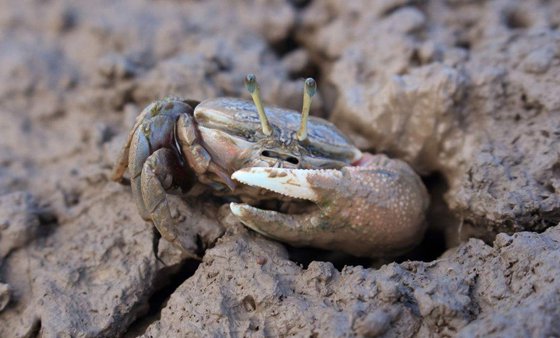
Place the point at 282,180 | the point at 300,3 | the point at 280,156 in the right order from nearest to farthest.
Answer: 1. the point at 282,180
2. the point at 280,156
3. the point at 300,3

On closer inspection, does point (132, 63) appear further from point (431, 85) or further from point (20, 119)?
point (431, 85)

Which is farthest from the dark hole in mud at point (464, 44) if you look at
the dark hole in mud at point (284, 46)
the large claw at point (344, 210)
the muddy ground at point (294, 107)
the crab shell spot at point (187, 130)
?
the crab shell spot at point (187, 130)

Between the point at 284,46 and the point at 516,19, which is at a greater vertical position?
the point at 516,19

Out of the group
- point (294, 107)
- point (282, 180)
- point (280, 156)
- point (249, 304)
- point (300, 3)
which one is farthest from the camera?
point (300, 3)

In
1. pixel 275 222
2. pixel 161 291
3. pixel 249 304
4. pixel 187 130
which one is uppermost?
pixel 187 130

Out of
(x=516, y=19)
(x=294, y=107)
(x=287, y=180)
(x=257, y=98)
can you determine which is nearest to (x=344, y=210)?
(x=287, y=180)

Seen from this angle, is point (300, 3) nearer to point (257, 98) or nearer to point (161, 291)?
point (257, 98)

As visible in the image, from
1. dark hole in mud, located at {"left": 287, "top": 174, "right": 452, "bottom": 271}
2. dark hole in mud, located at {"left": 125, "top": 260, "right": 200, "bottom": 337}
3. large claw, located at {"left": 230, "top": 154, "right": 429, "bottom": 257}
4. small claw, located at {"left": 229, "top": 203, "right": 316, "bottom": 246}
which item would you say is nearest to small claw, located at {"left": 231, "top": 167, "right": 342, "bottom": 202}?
large claw, located at {"left": 230, "top": 154, "right": 429, "bottom": 257}

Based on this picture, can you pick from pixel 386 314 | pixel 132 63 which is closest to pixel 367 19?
pixel 132 63
